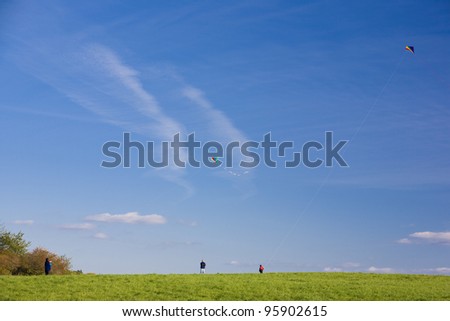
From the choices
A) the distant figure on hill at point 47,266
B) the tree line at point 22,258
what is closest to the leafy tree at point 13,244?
the tree line at point 22,258

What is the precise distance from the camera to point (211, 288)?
3934 centimetres

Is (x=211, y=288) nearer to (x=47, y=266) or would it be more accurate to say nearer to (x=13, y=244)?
(x=47, y=266)

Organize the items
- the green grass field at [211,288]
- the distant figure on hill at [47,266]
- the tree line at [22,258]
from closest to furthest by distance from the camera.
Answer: the green grass field at [211,288] → the distant figure on hill at [47,266] → the tree line at [22,258]

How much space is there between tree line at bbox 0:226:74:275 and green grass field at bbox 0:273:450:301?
3307 cm

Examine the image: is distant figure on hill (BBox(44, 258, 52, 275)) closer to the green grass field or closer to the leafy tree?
the green grass field

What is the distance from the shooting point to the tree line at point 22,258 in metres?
75.1

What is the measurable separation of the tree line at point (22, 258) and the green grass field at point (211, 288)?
3307 centimetres

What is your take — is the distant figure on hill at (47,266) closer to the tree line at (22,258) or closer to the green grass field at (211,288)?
the green grass field at (211,288)

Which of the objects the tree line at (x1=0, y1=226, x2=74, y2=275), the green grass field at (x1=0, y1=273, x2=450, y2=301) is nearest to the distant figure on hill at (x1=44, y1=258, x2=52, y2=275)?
the green grass field at (x1=0, y1=273, x2=450, y2=301)

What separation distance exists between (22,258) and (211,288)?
159ft

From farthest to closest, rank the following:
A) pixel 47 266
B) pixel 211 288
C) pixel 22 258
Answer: pixel 22 258, pixel 47 266, pixel 211 288

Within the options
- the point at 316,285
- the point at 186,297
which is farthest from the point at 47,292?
the point at 316,285

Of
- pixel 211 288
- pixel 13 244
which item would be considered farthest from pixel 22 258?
pixel 211 288
